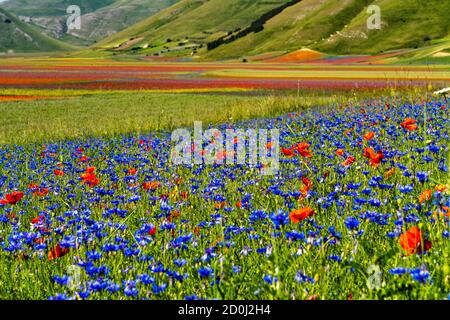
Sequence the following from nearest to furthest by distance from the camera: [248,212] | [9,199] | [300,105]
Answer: [9,199] < [248,212] < [300,105]

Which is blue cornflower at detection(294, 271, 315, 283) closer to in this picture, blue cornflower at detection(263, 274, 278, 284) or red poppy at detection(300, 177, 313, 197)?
blue cornflower at detection(263, 274, 278, 284)

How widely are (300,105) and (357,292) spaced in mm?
19722

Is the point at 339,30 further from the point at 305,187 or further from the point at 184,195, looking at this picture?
the point at 305,187

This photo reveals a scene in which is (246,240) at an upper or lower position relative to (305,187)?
lower

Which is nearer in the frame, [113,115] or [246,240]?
[246,240]

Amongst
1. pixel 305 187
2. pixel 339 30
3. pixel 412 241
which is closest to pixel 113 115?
pixel 305 187

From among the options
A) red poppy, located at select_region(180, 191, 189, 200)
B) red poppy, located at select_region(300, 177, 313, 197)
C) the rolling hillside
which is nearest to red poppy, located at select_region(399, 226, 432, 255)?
red poppy, located at select_region(300, 177, 313, 197)

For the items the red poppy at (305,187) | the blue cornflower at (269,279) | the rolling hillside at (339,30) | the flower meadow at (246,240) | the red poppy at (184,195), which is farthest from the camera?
the rolling hillside at (339,30)

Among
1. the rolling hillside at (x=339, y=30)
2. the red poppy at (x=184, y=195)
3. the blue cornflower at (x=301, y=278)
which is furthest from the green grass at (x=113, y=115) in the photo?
the rolling hillside at (x=339, y=30)

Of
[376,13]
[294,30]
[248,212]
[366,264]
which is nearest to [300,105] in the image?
[248,212]

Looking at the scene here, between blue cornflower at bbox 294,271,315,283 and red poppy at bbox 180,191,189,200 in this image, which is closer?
blue cornflower at bbox 294,271,315,283

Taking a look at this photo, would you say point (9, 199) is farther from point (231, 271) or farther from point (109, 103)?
point (109, 103)

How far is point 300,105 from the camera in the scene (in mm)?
22406

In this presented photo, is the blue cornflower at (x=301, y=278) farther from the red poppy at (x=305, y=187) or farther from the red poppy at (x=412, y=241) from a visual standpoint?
the red poppy at (x=305, y=187)
